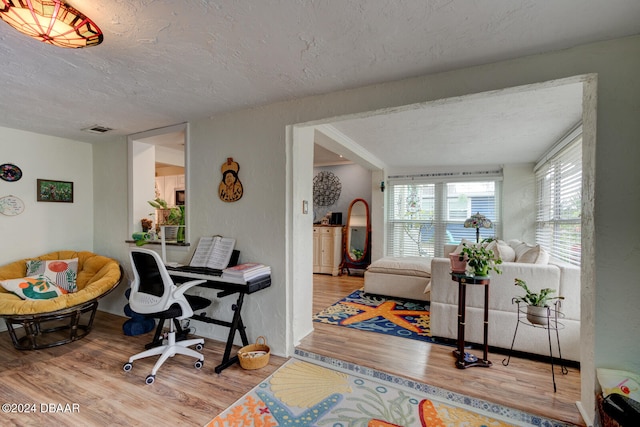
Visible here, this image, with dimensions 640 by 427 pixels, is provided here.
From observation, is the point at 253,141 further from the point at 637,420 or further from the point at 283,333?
the point at 637,420

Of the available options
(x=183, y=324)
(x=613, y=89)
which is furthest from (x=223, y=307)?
(x=613, y=89)

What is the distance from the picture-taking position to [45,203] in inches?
136

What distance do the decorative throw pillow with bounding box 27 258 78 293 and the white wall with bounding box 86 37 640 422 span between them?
1.67ft

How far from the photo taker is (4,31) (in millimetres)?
1441

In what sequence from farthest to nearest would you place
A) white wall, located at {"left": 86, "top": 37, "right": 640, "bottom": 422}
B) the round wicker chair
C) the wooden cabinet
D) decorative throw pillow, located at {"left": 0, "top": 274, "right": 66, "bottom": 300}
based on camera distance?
the wooden cabinet → decorative throw pillow, located at {"left": 0, "top": 274, "right": 66, "bottom": 300} → the round wicker chair → white wall, located at {"left": 86, "top": 37, "right": 640, "bottom": 422}

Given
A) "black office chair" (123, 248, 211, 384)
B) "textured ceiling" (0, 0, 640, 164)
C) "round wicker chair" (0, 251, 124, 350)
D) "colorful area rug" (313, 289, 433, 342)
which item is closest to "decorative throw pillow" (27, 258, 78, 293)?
"round wicker chair" (0, 251, 124, 350)

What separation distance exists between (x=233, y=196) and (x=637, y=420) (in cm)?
284

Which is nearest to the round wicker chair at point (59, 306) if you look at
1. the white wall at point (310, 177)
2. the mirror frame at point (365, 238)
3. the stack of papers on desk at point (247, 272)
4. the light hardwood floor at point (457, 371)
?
the white wall at point (310, 177)

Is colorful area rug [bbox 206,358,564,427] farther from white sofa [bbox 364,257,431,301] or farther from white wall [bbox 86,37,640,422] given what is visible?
white sofa [bbox 364,257,431,301]

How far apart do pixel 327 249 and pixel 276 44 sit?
4.48 meters

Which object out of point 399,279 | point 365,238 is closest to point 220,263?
point 399,279

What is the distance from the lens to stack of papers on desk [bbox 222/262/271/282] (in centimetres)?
230

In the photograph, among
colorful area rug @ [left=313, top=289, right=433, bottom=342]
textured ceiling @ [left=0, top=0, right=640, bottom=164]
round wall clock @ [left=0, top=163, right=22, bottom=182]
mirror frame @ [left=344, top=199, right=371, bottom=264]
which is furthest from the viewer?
mirror frame @ [left=344, top=199, right=371, bottom=264]

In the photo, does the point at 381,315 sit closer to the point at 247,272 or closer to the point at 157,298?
the point at 247,272
